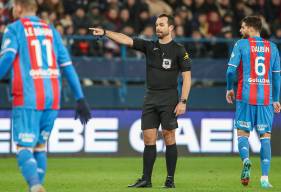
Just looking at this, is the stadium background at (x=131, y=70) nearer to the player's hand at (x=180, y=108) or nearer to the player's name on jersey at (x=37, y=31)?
the player's hand at (x=180, y=108)

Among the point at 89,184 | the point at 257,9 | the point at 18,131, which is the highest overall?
the point at 257,9

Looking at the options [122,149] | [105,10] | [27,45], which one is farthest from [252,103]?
[105,10]

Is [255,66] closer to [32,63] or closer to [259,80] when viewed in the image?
[259,80]

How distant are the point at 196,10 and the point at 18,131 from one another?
12168mm

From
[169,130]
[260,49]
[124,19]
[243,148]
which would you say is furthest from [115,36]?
[124,19]

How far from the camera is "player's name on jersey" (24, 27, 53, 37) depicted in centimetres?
877

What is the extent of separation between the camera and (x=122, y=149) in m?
17.0

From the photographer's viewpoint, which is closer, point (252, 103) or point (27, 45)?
point (27, 45)

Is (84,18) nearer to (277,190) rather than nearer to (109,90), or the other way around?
(109,90)

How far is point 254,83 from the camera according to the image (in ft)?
38.6

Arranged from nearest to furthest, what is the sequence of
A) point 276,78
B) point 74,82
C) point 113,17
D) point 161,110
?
1. point 74,82
2. point 161,110
3. point 276,78
4. point 113,17

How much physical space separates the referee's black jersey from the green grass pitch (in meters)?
1.41

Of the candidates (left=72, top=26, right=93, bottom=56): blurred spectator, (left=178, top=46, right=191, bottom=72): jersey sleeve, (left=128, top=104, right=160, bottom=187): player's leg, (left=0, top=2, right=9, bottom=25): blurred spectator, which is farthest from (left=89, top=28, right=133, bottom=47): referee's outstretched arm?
(left=0, top=2, right=9, bottom=25): blurred spectator

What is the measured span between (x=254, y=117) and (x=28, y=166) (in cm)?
416
